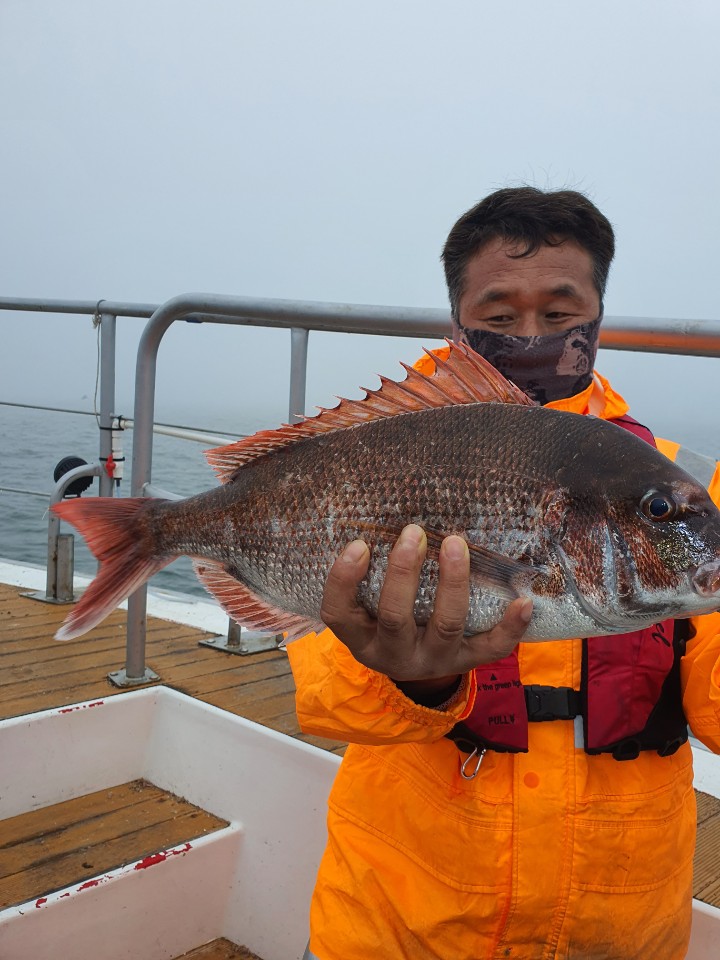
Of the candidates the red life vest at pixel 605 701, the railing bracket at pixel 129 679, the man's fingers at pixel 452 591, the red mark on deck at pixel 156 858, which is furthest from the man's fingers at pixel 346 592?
the railing bracket at pixel 129 679

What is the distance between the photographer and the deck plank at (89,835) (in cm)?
205

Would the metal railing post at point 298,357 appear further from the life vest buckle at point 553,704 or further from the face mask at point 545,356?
the life vest buckle at point 553,704

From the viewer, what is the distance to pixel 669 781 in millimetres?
1500

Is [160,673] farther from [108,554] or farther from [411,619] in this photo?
[411,619]

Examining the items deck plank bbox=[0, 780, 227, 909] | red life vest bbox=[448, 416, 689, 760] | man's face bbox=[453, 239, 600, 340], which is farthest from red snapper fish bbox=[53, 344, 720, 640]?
deck plank bbox=[0, 780, 227, 909]

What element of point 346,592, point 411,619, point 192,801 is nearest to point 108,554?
point 346,592

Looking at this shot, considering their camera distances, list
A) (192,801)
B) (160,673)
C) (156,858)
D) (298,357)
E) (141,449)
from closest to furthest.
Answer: (156,858)
(192,801)
(298,357)
(141,449)
(160,673)

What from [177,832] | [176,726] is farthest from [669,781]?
[176,726]

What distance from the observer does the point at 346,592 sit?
1205 mm

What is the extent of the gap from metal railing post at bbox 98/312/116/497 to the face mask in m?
2.14

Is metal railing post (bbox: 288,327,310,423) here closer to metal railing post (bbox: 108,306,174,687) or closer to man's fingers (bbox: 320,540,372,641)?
metal railing post (bbox: 108,306,174,687)

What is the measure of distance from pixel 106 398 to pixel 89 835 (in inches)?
74.8

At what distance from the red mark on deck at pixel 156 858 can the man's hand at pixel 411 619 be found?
3.91 ft

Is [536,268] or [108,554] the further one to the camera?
[536,268]
